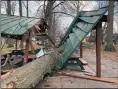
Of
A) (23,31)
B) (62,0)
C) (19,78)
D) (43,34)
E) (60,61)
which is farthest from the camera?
(62,0)

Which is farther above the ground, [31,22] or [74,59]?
[31,22]

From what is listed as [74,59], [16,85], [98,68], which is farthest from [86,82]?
[16,85]

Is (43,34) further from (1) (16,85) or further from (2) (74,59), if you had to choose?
(1) (16,85)

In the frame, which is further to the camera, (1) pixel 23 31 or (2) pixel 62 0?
(2) pixel 62 0

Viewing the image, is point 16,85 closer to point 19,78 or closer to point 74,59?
point 19,78

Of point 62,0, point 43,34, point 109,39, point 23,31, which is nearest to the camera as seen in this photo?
point 23,31

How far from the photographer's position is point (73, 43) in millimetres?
7316

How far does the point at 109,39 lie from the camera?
58.4 ft

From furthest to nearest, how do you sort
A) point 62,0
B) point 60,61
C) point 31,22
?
point 62,0 < point 31,22 < point 60,61

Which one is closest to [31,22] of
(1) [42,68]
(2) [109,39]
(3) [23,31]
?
(3) [23,31]

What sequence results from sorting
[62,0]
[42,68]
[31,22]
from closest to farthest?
[42,68] → [31,22] → [62,0]

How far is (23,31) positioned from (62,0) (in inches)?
718

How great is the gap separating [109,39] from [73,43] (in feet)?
36.5

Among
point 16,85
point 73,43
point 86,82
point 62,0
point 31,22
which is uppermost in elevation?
point 62,0
